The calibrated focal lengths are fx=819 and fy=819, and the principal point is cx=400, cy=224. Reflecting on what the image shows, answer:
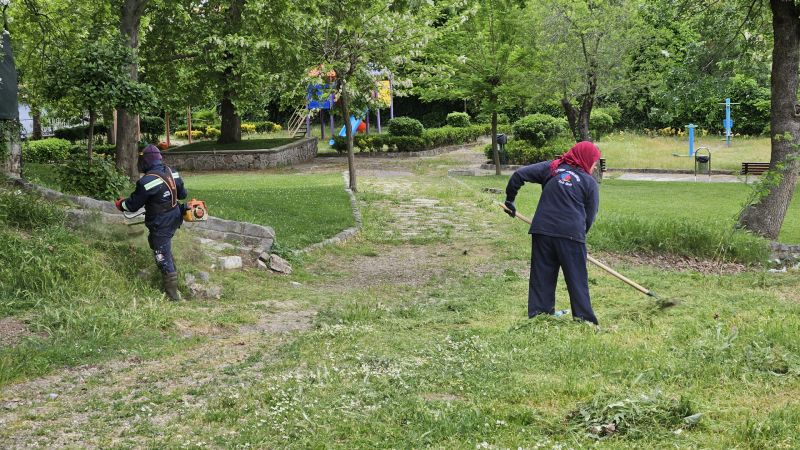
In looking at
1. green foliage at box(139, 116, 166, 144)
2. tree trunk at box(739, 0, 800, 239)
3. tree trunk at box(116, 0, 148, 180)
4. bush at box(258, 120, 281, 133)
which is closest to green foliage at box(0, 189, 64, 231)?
tree trunk at box(116, 0, 148, 180)

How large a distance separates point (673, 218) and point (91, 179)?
30.2ft

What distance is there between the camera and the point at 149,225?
8.24 metres

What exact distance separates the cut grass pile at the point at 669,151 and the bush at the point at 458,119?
641 cm

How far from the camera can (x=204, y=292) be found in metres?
8.68

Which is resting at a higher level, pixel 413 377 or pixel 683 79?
pixel 683 79

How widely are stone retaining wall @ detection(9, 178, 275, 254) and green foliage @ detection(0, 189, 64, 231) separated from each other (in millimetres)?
343

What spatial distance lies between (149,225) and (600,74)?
14722 mm

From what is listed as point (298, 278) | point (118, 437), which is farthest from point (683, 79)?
point (118, 437)

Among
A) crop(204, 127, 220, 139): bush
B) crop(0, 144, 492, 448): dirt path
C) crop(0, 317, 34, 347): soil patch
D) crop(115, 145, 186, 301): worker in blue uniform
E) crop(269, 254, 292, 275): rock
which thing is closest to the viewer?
crop(0, 144, 492, 448): dirt path

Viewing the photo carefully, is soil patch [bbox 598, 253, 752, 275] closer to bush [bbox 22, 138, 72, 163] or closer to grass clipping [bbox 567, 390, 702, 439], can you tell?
grass clipping [bbox 567, 390, 702, 439]

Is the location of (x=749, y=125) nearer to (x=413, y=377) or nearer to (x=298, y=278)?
(x=298, y=278)

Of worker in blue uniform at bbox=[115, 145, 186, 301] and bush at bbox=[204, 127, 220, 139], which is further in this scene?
bush at bbox=[204, 127, 220, 139]

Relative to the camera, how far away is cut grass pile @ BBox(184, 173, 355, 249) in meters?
12.6

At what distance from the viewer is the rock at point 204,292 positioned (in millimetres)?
8617
